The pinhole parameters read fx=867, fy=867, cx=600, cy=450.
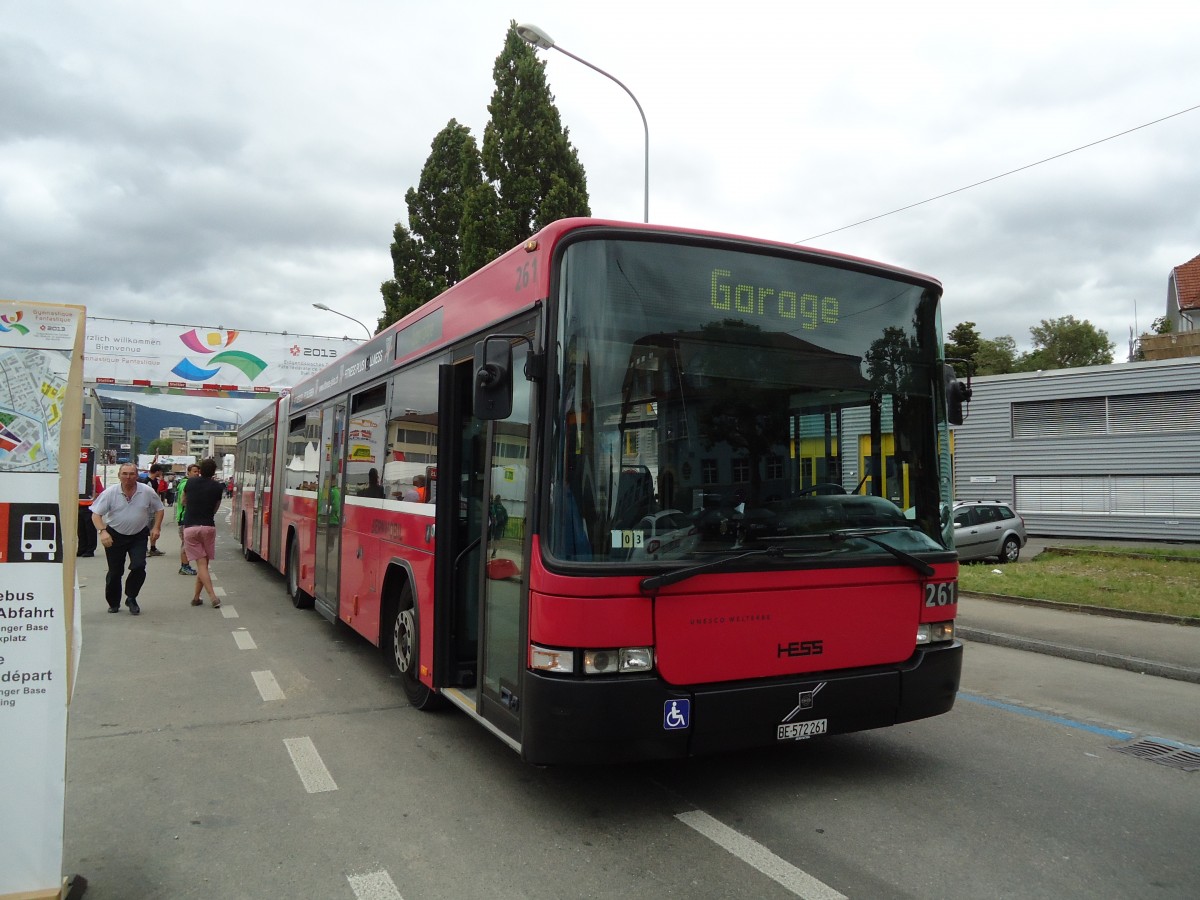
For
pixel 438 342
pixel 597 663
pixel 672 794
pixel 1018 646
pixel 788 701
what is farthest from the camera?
pixel 1018 646

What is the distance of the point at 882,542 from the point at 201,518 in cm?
977

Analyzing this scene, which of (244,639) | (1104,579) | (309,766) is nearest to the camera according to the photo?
(309,766)

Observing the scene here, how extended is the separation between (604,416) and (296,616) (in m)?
7.99

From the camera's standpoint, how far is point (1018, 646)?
30.9 feet

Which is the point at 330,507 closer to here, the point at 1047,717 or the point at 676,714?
the point at 676,714

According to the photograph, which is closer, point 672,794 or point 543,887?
point 543,887

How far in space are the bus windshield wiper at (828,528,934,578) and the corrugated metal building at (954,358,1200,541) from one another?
19890mm

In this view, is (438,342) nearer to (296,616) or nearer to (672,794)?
(672,794)

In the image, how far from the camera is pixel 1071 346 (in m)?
62.7

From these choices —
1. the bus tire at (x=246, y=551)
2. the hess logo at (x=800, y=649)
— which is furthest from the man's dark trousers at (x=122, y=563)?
the hess logo at (x=800, y=649)

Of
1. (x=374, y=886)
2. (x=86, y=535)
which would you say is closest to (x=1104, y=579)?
(x=374, y=886)

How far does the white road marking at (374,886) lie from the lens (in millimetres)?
3504

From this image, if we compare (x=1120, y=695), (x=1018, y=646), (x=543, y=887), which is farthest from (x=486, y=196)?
(x=543, y=887)

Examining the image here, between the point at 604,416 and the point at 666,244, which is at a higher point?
the point at 666,244
